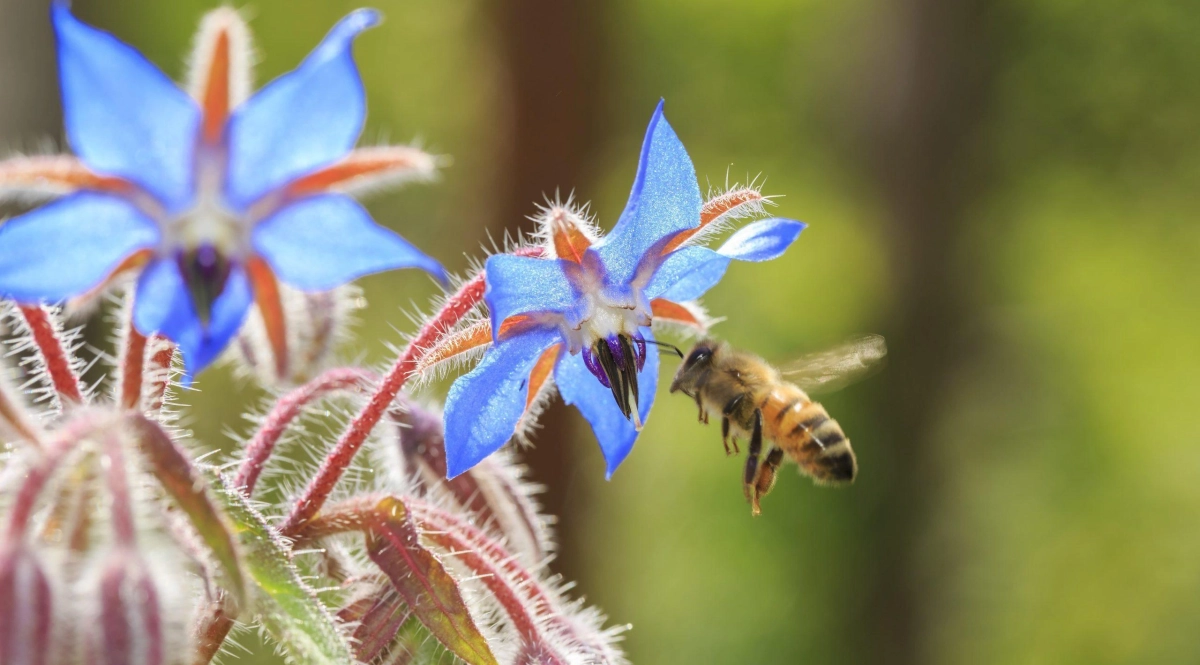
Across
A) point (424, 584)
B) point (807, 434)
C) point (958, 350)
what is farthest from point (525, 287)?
point (958, 350)

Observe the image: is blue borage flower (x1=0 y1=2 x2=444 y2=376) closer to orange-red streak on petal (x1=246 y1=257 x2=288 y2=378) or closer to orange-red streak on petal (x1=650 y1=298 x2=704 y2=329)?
orange-red streak on petal (x1=246 y1=257 x2=288 y2=378)

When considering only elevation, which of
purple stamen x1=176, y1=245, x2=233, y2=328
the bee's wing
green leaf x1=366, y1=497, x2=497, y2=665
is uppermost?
the bee's wing

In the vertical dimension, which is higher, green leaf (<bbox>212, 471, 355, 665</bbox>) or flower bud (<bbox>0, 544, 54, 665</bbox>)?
green leaf (<bbox>212, 471, 355, 665</bbox>)

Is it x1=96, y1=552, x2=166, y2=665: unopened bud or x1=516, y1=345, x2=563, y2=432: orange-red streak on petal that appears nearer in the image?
x1=96, y1=552, x2=166, y2=665: unopened bud

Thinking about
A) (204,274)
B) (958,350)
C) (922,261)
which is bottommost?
(204,274)

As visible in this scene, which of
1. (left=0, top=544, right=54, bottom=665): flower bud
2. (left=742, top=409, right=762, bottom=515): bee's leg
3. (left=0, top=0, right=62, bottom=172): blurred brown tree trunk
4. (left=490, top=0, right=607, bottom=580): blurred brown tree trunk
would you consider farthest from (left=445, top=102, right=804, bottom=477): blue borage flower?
(left=0, top=0, right=62, bottom=172): blurred brown tree trunk

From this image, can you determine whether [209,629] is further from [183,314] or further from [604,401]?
[604,401]
